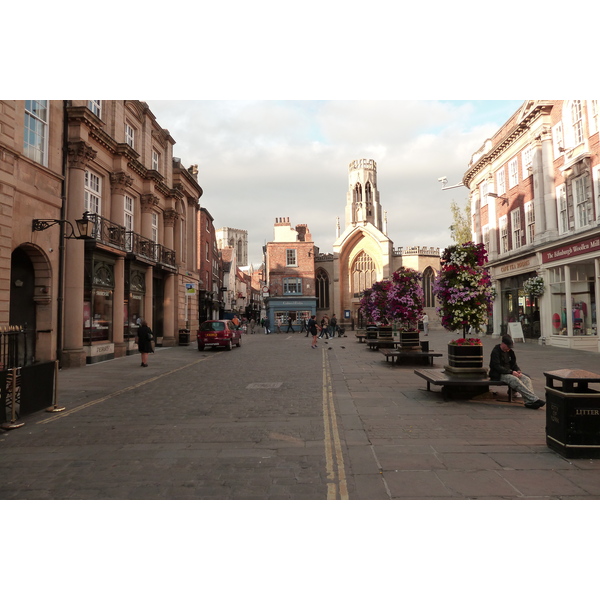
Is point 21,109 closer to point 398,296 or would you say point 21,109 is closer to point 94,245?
point 94,245

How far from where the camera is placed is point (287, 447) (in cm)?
581

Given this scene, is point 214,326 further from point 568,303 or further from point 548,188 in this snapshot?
point 548,188

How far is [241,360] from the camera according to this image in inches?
704

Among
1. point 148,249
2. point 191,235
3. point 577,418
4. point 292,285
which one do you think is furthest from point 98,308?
point 292,285

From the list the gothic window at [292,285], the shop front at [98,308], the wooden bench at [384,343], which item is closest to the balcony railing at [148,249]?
the shop front at [98,308]

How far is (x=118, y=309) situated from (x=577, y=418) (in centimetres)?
1795

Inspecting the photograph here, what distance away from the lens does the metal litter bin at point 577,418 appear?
5.21m

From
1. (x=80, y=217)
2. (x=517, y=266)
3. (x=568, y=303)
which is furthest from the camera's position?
(x=517, y=266)

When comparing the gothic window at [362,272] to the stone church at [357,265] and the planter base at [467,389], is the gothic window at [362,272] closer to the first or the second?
the stone church at [357,265]

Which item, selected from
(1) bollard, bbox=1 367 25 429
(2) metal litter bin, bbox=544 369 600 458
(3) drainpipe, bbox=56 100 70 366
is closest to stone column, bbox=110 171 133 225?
(3) drainpipe, bbox=56 100 70 366

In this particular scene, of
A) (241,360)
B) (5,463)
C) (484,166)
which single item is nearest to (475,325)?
(5,463)

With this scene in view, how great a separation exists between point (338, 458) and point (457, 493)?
1519 millimetres

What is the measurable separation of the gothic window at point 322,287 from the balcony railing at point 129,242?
115 feet

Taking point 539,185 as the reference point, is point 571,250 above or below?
below
